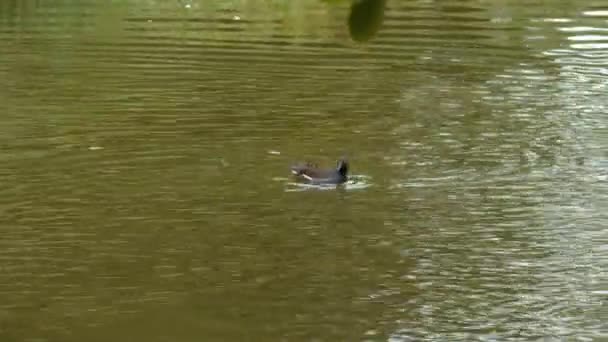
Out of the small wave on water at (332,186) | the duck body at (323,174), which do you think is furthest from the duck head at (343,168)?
the small wave on water at (332,186)

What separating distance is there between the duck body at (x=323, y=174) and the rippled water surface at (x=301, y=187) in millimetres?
139

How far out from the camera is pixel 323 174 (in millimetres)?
13836

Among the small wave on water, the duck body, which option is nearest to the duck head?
the duck body

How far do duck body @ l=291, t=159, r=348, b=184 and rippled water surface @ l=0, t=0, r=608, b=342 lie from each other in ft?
0.46

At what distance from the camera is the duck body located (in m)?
13.9

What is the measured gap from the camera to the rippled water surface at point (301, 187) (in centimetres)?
1057

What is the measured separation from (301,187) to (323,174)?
272mm

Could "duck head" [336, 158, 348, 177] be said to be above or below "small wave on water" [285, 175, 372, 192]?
above

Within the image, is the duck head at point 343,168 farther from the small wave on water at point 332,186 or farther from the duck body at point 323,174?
the small wave on water at point 332,186

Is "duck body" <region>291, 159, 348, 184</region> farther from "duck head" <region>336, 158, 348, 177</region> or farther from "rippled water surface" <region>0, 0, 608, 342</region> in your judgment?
"rippled water surface" <region>0, 0, 608, 342</region>

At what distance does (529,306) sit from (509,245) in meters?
1.55

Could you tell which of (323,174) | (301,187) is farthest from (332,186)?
(301,187)

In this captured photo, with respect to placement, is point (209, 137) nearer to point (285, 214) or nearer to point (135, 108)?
point (135, 108)

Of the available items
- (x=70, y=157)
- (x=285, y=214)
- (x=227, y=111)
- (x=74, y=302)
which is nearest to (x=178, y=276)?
(x=74, y=302)
